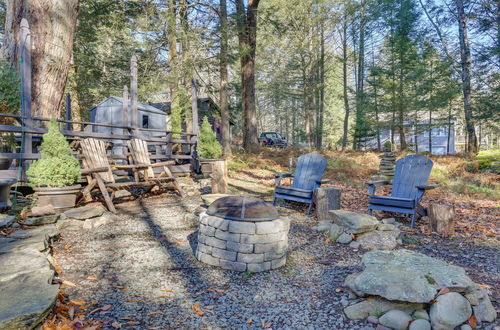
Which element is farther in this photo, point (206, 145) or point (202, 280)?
point (206, 145)

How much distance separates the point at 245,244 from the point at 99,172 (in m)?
3.07

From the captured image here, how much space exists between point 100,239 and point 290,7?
49.0 feet

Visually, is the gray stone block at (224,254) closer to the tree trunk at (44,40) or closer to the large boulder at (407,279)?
the large boulder at (407,279)

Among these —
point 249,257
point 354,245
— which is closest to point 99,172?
point 249,257

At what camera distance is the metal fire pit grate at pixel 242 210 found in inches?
110

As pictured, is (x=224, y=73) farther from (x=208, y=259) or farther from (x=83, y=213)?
(x=208, y=259)

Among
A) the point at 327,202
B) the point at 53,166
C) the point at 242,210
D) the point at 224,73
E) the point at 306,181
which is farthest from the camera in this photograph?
the point at 224,73

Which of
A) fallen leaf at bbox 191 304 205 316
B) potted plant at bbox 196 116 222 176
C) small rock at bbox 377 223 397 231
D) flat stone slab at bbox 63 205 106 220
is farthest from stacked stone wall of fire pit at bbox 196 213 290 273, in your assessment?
potted plant at bbox 196 116 222 176

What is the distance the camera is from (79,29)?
10.9m

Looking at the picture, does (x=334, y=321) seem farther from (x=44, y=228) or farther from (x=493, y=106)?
(x=493, y=106)

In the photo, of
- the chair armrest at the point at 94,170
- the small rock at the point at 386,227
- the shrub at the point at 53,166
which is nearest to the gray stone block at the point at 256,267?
the small rock at the point at 386,227

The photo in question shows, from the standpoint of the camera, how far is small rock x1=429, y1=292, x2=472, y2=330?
182 centimetres

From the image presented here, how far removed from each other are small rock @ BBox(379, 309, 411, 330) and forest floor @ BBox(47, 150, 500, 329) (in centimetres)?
15

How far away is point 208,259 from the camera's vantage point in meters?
2.86
